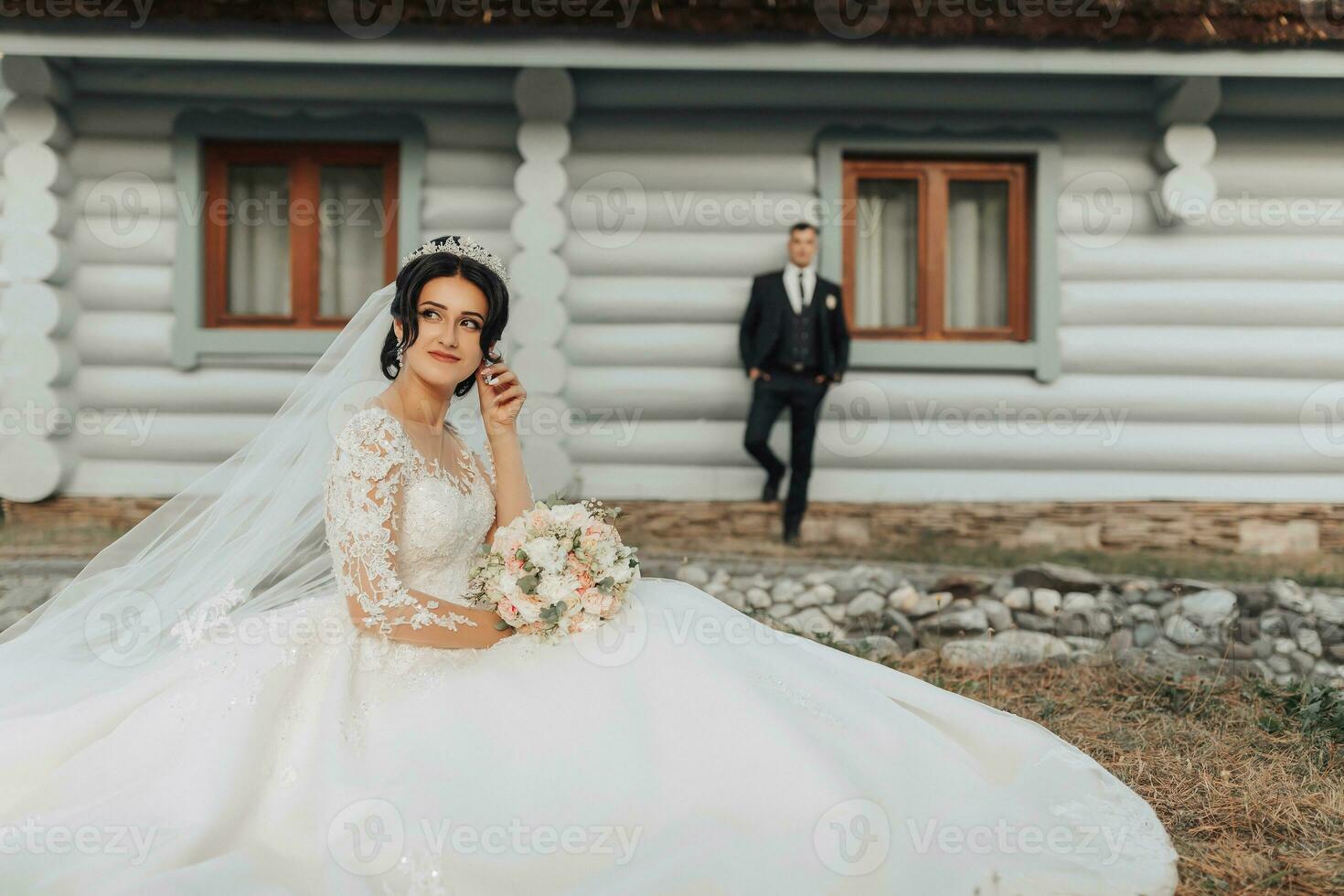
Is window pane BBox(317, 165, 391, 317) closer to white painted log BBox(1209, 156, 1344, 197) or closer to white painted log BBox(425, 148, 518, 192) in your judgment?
white painted log BBox(425, 148, 518, 192)

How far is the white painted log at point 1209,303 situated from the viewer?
7336 mm

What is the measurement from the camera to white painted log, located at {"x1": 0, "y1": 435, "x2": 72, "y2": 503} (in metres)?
6.88

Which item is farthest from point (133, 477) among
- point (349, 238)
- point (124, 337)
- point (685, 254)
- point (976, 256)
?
point (976, 256)

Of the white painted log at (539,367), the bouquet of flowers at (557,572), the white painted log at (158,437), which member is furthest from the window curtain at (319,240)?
the bouquet of flowers at (557,572)

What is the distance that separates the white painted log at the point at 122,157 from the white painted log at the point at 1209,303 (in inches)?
260

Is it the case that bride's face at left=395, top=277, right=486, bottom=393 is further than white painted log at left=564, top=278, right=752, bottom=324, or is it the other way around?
white painted log at left=564, top=278, right=752, bottom=324

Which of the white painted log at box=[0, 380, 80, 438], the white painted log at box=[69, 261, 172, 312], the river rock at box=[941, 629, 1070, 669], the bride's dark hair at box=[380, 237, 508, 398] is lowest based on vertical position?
the river rock at box=[941, 629, 1070, 669]

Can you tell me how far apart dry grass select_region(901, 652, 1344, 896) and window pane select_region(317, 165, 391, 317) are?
4983mm

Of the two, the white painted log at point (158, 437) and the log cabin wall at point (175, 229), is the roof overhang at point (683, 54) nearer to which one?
the log cabin wall at point (175, 229)

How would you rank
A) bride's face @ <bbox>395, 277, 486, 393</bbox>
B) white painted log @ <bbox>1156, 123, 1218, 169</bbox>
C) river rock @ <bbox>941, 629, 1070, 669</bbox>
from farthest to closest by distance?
white painted log @ <bbox>1156, 123, 1218, 169</bbox> < river rock @ <bbox>941, 629, 1070, 669</bbox> < bride's face @ <bbox>395, 277, 486, 393</bbox>

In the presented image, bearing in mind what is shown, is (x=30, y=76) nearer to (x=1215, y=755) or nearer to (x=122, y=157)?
(x=122, y=157)

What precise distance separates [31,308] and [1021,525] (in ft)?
23.1

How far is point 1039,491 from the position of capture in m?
7.38

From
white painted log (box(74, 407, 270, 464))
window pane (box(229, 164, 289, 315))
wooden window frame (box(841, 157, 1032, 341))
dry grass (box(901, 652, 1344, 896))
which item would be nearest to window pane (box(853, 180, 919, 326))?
wooden window frame (box(841, 157, 1032, 341))
